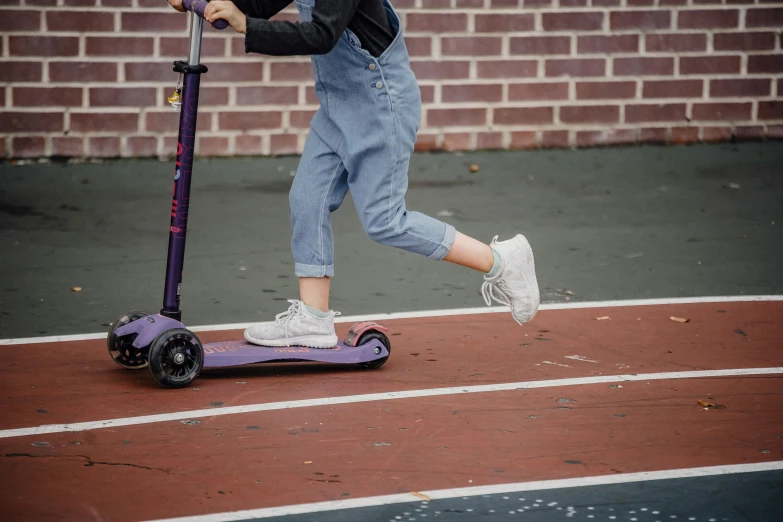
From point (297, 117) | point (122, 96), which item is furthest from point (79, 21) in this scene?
point (297, 117)

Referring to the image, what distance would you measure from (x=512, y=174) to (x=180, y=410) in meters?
5.60

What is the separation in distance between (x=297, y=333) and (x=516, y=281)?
3.19 ft

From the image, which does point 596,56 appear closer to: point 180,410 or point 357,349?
point 357,349

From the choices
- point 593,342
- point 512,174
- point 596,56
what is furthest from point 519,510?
point 596,56

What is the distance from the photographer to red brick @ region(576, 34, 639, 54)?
1068cm

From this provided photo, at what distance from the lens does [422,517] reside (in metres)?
3.78

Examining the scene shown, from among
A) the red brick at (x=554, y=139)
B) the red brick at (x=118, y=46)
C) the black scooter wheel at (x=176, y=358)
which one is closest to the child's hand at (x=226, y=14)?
the black scooter wheel at (x=176, y=358)

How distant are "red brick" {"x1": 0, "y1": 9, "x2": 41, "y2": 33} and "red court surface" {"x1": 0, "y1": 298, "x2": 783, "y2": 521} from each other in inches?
184

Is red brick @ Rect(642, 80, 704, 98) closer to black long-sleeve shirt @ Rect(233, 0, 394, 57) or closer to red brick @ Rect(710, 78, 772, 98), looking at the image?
red brick @ Rect(710, 78, 772, 98)

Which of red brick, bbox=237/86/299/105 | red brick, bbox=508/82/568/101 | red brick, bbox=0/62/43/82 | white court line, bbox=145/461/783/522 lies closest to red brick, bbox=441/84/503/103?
red brick, bbox=508/82/568/101

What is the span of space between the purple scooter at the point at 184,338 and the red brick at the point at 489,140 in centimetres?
550

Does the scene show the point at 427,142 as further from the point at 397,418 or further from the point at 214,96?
the point at 397,418

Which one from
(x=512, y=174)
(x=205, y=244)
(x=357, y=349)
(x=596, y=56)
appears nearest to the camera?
(x=357, y=349)

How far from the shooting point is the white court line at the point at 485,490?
3785 mm
